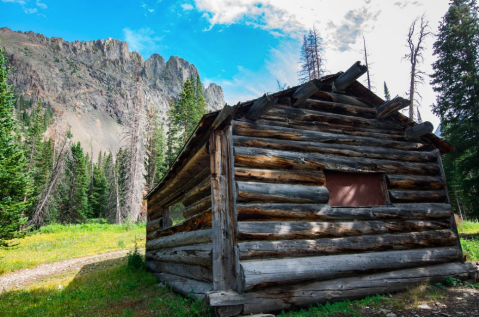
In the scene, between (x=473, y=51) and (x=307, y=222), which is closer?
(x=307, y=222)

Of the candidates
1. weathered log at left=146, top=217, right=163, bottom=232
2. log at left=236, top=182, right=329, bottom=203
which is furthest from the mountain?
log at left=236, top=182, right=329, bottom=203

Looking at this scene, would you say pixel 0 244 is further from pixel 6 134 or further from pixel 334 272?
pixel 334 272

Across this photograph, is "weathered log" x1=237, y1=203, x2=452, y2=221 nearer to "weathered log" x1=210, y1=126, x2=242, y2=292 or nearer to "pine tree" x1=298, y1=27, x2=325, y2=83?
"weathered log" x1=210, y1=126, x2=242, y2=292

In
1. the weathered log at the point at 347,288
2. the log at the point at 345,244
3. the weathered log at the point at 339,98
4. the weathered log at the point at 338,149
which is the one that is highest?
the weathered log at the point at 339,98

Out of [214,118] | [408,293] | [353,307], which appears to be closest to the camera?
[353,307]

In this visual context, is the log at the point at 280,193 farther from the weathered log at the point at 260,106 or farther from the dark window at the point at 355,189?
the weathered log at the point at 260,106

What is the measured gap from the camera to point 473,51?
1609 centimetres

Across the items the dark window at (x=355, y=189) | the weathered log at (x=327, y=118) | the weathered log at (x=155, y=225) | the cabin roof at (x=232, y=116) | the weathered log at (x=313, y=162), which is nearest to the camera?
the cabin roof at (x=232, y=116)

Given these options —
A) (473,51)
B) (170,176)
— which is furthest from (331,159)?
(473,51)

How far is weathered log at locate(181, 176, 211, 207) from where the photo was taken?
601 cm

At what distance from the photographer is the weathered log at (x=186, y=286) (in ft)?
18.0

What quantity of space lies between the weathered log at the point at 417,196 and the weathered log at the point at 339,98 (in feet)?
8.28

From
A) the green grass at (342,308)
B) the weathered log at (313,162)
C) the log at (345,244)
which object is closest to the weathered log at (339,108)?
the weathered log at (313,162)

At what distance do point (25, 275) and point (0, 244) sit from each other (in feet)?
7.18
